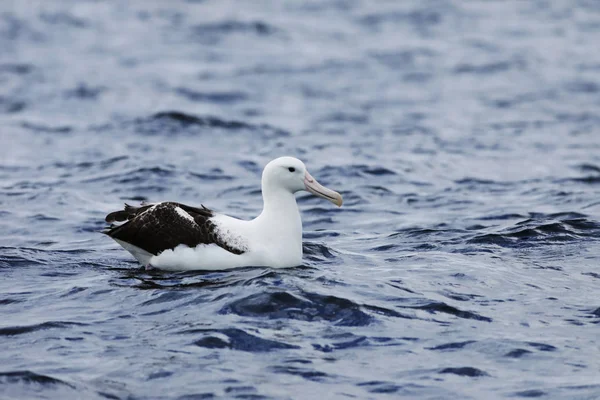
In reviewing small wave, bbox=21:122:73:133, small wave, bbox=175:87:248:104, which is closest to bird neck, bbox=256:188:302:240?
small wave, bbox=21:122:73:133

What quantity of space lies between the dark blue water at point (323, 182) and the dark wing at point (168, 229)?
36cm

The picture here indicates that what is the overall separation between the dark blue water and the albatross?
23 cm

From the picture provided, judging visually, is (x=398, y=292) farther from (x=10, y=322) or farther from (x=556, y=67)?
(x=556, y=67)

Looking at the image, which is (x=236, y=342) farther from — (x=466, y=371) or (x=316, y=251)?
(x=316, y=251)

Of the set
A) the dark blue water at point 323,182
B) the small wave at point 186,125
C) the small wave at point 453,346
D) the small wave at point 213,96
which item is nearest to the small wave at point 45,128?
the dark blue water at point 323,182

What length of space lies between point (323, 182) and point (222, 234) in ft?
21.9

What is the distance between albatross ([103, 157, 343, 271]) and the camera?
11.4m

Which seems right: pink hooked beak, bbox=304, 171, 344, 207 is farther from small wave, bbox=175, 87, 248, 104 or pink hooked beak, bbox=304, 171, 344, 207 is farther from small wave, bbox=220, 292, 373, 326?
small wave, bbox=175, 87, 248, 104

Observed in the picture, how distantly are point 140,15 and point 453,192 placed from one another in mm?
20396

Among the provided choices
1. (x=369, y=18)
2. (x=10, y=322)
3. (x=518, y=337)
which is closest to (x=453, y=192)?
(x=518, y=337)

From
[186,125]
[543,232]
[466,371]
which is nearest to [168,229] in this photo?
[466,371]

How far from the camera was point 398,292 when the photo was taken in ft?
36.0

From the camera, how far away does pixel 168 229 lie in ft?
37.8

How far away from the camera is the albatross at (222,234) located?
11.4 metres
